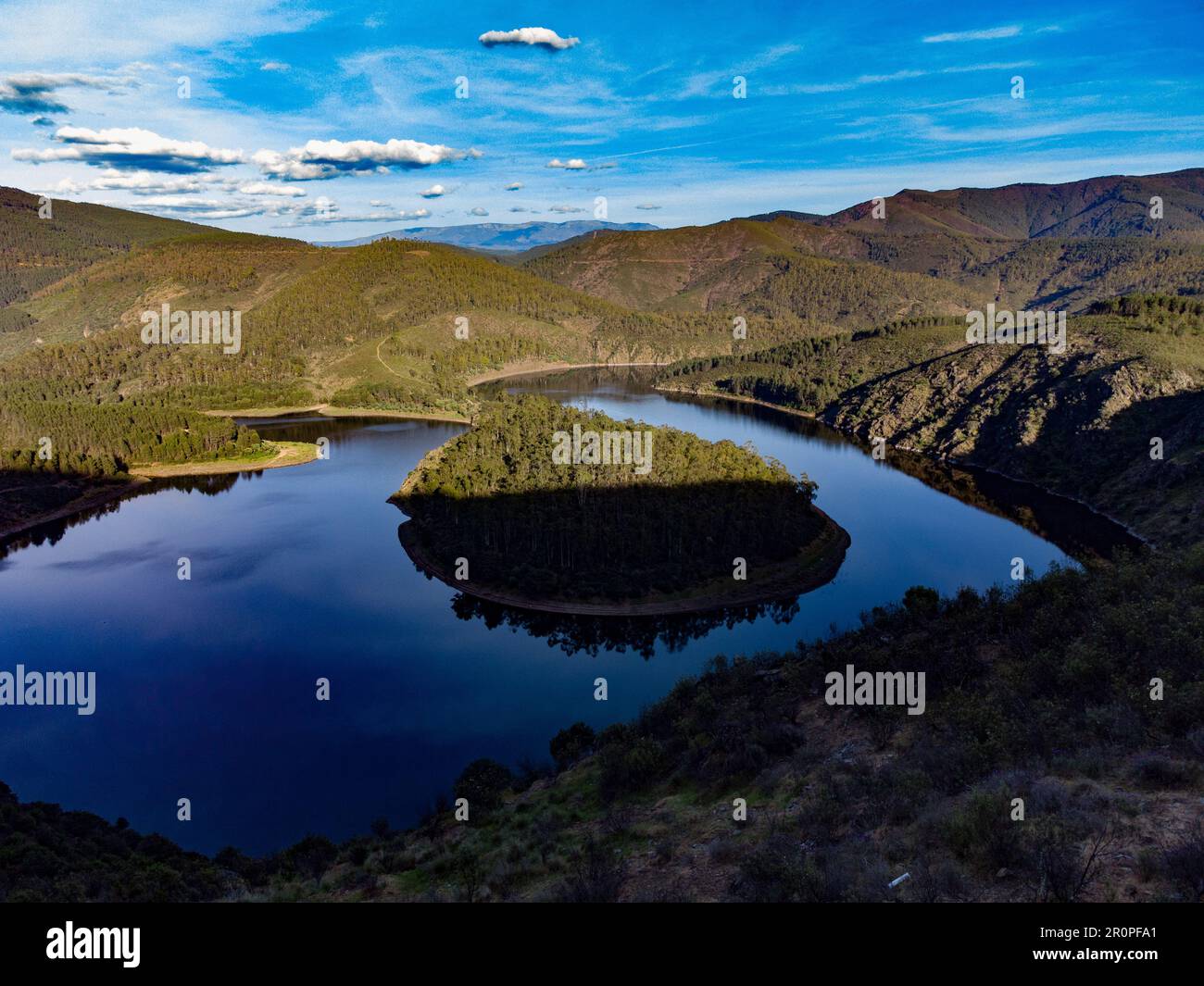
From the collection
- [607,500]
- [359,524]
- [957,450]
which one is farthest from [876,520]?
[359,524]

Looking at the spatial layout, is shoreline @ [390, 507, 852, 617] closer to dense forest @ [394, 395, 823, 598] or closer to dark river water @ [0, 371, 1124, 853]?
dense forest @ [394, 395, 823, 598]

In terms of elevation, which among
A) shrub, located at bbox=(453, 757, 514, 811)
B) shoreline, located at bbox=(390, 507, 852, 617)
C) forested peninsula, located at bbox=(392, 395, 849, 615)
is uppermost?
forested peninsula, located at bbox=(392, 395, 849, 615)

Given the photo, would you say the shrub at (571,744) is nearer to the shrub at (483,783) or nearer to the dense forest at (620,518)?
the shrub at (483,783)

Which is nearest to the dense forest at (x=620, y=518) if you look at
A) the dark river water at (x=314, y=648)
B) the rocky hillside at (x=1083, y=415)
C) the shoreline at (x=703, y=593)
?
the shoreline at (x=703, y=593)

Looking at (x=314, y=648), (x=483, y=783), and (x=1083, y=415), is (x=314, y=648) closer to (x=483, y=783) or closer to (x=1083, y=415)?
(x=483, y=783)

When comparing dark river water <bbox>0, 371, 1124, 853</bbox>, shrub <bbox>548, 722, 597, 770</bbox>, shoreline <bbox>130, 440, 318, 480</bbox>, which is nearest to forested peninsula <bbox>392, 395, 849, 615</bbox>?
dark river water <bbox>0, 371, 1124, 853</bbox>

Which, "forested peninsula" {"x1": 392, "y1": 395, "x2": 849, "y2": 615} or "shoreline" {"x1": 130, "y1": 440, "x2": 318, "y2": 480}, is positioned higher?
"shoreline" {"x1": 130, "y1": 440, "x2": 318, "y2": 480}

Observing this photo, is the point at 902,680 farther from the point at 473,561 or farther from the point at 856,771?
the point at 473,561
